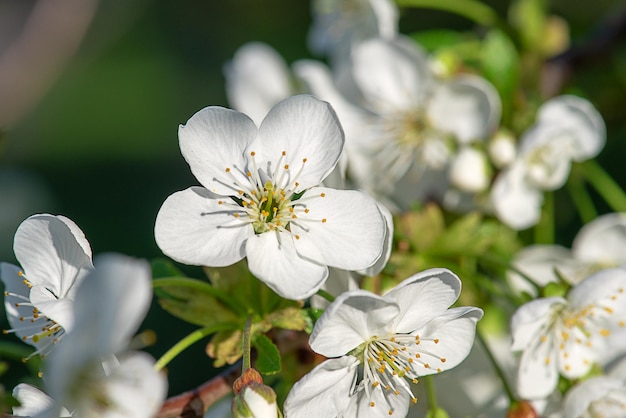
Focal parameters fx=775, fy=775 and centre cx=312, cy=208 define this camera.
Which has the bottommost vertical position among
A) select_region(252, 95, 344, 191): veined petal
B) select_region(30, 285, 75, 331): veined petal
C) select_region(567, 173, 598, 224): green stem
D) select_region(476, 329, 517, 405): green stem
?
select_region(567, 173, 598, 224): green stem

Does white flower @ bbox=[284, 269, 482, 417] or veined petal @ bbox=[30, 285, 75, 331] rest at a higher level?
veined petal @ bbox=[30, 285, 75, 331]

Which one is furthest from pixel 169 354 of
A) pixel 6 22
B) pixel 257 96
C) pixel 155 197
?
pixel 6 22

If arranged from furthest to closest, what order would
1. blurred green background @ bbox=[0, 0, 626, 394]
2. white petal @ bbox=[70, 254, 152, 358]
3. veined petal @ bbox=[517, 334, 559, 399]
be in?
blurred green background @ bbox=[0, 0, 626, 394]
veined petal @ bbox=[517, 334, 559, 399]
white petal @ bbox=[70, 254, 152, 358]

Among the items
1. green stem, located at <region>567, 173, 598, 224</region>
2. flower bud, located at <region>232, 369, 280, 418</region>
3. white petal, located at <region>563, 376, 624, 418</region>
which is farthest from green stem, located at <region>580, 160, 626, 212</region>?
flower bud, located at <region>232, 369, 280, 418</region>

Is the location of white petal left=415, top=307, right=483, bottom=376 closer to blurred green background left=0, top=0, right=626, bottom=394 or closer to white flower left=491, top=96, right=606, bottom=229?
white flower left=491, top=96, right=606, bottom=229

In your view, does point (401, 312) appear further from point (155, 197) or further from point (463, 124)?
point (155, 197)

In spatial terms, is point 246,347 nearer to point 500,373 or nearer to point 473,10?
point 500,373
